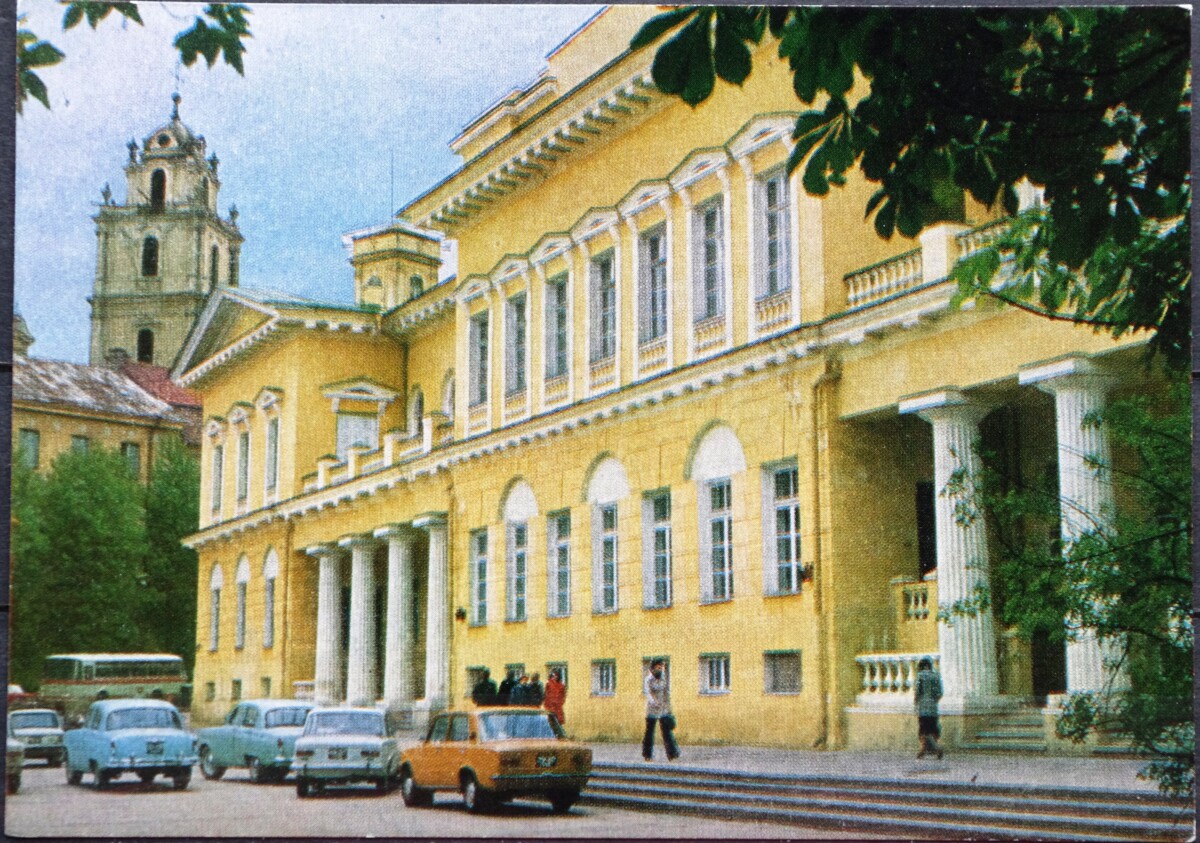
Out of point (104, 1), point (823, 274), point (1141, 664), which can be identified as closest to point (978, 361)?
point (823, 274)

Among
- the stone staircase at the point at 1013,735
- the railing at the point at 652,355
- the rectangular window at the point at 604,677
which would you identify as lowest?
the stone staircase at the point at 1013,735

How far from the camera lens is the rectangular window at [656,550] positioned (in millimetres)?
11633

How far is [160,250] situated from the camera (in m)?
9.84

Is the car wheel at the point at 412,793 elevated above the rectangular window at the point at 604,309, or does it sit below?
below

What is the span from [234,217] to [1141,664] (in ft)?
20.2

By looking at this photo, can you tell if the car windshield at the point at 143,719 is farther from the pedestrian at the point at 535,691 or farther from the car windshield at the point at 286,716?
the pedestrian at the point at 535,691

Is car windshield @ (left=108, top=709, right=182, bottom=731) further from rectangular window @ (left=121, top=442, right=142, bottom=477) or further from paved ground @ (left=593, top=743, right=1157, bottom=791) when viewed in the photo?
paved ground @ (left=593, top=743, right=1157, bottom=791)

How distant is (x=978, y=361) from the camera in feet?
36.8

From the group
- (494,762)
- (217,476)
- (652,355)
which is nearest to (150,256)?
(217,476)

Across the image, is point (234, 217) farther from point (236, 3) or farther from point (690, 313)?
point (690, 313)

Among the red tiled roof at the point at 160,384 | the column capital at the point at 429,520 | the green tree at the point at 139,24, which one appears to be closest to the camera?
the green tree at the point at 139,24

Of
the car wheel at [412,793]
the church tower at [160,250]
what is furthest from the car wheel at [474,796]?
the church tower at [160,250]

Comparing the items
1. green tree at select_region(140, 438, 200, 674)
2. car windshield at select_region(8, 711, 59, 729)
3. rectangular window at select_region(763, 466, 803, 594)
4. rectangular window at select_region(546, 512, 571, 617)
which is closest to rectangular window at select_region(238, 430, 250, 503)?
green tree at select_region(140, 438, 200, 674)

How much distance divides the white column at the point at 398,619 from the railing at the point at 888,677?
11.6ft
